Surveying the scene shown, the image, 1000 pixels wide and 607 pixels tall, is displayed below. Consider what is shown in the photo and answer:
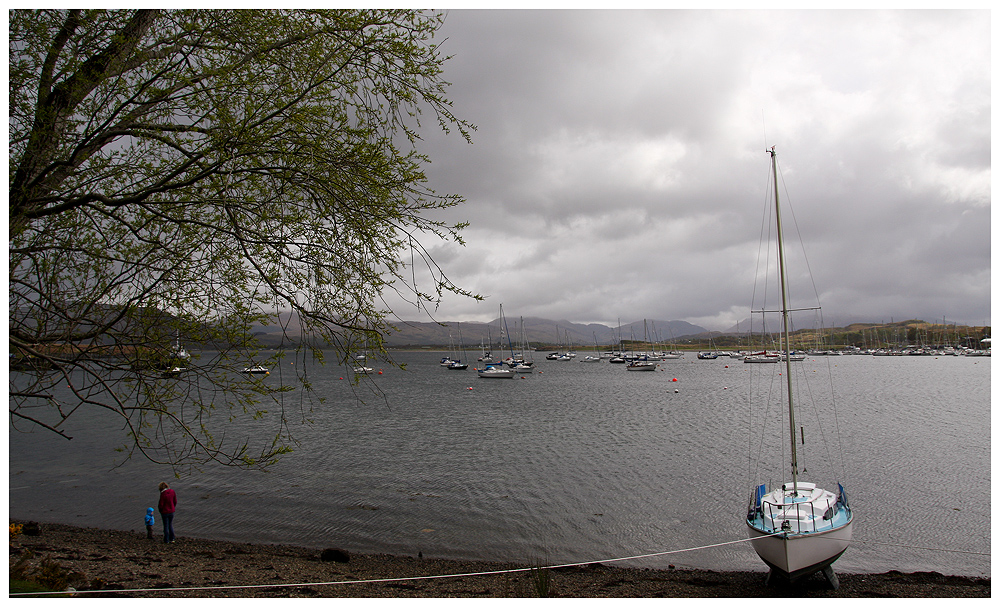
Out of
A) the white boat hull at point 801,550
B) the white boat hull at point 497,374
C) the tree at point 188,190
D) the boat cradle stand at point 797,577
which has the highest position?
the tree at point 188,190

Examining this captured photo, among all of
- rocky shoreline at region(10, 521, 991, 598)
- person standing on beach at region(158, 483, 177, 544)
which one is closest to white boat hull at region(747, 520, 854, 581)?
rocky shoreline at region(10, 521, 991, 598)

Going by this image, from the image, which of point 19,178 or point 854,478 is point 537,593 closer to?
point 19,178

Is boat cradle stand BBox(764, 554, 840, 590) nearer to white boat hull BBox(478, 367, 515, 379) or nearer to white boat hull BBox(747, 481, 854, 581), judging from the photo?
white boat hull BBox(747, 481, 854, 581)

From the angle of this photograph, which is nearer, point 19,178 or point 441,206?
point 19,178

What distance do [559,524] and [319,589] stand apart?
9462 mm

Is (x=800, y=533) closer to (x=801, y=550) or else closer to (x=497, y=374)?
(x=801, y=550)

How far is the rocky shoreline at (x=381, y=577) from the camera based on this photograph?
12462mm

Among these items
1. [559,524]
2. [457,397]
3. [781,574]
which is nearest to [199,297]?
[781,574]

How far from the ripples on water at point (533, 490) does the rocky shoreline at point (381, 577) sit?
1.15m

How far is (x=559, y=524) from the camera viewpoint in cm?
1925

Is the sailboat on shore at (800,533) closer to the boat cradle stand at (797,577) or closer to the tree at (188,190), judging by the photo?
the boat cradle stand at (797,577)

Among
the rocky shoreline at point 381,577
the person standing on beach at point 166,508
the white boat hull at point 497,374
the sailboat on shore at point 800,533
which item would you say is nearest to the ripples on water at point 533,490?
the rocky shoreline at point 381,577

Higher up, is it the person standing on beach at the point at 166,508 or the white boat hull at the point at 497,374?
the person standing on beach at the point at 166,508
